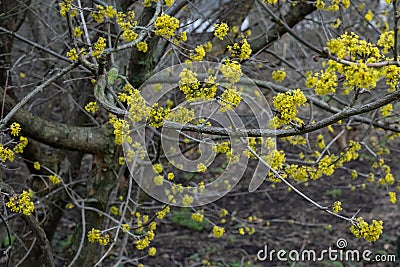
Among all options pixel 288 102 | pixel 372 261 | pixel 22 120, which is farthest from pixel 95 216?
pixel 372 261

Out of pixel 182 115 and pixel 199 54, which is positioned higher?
pixel 199 54

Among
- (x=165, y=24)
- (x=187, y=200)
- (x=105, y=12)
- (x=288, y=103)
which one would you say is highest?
(x=105, y=12)

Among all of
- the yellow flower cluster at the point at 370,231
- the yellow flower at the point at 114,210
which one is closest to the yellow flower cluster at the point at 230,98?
the yellow flower cluster at the point at 370,231

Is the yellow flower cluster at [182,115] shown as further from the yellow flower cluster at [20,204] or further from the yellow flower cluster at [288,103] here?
the yellow flower cluster at [20,204]

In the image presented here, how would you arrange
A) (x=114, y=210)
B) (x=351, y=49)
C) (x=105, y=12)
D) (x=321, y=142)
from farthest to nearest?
(x=114, y=210) < (x=321, y=142) < (x=105, y=12) < (x=351, y=49)

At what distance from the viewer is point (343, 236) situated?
6.14m

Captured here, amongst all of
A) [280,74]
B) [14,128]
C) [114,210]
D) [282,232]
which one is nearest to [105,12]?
[14,128]

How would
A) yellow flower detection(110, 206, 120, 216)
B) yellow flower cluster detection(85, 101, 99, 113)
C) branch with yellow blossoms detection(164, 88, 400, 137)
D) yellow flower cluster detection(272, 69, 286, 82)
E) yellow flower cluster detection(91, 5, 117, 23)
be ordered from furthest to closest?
yellow flower detection(110, 206, 120, 216), yellow flower cluster detection(272, 69, 286, 82), yellow flower cluster detection(91, 5, 117, 23), yellow flower cluster detection(85, 101, 99, 113), branch with yellow blossoms detection(164, 88, 400, 137)

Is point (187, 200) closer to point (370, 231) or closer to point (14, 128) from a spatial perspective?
point (14, 128)

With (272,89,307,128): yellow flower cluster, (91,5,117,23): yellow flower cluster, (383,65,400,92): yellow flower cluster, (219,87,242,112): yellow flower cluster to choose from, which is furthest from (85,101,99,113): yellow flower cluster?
(383,65,400,92): yellow flower cluster

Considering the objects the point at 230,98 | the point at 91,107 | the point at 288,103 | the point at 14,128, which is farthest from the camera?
the point at 91,107

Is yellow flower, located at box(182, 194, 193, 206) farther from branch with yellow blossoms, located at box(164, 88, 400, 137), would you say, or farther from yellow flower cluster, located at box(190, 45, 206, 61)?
branch with yellow blossoms, located at box(164, 88, 400, 137)

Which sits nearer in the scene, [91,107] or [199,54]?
[199,54]

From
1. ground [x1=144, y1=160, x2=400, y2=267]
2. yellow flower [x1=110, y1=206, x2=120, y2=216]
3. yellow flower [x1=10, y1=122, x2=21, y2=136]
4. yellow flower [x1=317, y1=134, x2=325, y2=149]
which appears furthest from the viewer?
ground [x1=144, y1=160, x2=400, y2=267]
